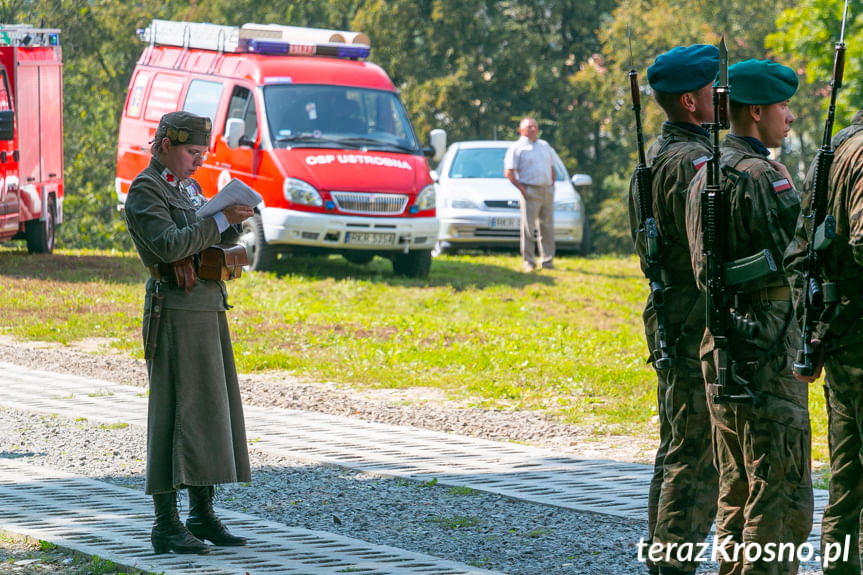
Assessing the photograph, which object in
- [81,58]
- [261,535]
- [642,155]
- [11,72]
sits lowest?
[261,535]

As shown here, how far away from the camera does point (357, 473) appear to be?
7.48m

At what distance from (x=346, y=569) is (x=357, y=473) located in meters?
2.04

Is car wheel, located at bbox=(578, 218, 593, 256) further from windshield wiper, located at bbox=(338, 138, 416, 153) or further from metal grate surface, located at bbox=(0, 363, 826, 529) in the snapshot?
metal grate surface, located at bbox=(0, 363, 826, 529)

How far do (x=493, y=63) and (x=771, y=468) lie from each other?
40.4m

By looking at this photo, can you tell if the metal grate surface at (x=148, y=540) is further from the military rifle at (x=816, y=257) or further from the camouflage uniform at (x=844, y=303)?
the military rifle at (x=816, y=257)

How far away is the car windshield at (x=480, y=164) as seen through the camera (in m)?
21.0

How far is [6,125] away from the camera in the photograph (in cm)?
1541

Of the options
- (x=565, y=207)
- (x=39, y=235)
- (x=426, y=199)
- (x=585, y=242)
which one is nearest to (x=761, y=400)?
(x=426, y=199)

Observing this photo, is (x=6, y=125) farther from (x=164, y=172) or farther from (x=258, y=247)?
(x=164, y=172)

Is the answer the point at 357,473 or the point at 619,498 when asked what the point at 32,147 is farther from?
the point at 619,498

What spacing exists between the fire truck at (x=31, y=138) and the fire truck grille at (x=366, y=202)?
409cm

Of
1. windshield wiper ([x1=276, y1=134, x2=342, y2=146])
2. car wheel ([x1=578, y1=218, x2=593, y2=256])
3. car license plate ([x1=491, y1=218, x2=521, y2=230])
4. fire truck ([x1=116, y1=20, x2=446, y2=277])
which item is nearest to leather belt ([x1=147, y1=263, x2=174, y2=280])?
fire truck ([x1=116, y1=20, x2=446, y2=277])

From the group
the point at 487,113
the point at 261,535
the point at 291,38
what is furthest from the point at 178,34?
the point at 487,113

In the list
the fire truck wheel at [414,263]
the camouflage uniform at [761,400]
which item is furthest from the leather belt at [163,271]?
the fire truck wheel at [414,263]
